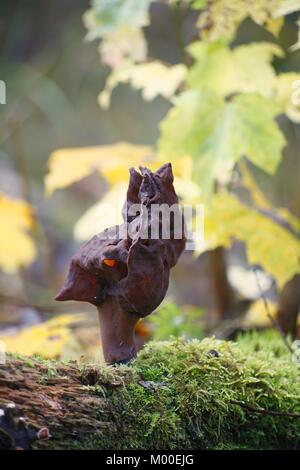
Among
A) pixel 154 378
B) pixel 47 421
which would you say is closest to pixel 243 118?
pixel 154 378

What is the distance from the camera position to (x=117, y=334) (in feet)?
5.70

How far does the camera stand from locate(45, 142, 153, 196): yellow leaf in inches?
128

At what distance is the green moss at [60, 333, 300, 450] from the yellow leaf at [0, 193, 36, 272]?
2.36 m

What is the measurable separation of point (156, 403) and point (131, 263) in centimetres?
37

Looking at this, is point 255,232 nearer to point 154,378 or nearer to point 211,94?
point 211,94

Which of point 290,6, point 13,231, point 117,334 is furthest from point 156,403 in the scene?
point 13,231

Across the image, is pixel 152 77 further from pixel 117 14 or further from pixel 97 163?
pixel 97 163

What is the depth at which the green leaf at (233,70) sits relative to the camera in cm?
284

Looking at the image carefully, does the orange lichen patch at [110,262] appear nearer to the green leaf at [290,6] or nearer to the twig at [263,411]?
the twig at [263,411]

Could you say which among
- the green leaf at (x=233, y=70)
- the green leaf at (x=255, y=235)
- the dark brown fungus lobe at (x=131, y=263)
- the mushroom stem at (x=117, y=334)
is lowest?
the mushroom stem at (x=117, y=334)

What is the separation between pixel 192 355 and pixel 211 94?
143 centimetres

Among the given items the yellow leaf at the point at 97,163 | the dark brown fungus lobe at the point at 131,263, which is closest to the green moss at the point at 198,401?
the dark brown fungus lobe at the point at 131,263

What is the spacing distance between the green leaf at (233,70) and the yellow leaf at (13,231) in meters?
1.61
